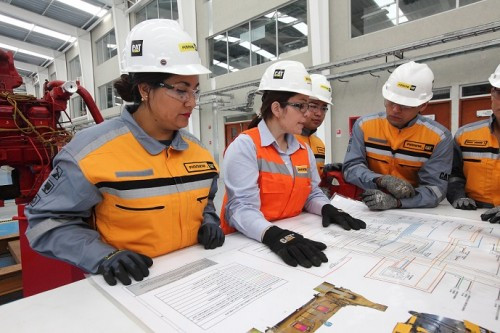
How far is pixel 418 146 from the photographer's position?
80.7 inches

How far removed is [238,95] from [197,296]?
8527 millimetres

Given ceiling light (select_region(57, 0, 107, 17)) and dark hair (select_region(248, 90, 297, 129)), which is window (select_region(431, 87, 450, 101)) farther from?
ceiling light (select_region(57, 0, 107, 17))

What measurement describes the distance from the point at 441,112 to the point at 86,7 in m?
13.3

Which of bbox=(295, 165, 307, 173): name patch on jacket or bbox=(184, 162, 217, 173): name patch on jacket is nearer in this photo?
bbox=(184, 162, 217, 173): name patch on jacket

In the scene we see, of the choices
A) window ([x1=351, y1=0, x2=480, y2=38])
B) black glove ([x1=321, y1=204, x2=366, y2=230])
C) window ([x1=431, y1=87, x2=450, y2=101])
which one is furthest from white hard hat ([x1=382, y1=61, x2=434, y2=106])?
window ([x1=351, y1=0, x2=480, y2=38])

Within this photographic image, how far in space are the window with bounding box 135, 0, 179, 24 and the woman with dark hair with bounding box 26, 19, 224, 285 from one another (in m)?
10.5

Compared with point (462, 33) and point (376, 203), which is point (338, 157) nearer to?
point (462, 33)

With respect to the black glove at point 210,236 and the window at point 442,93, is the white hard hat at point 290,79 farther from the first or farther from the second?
the window at point 442,93

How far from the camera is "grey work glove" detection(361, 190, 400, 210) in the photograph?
1.73m

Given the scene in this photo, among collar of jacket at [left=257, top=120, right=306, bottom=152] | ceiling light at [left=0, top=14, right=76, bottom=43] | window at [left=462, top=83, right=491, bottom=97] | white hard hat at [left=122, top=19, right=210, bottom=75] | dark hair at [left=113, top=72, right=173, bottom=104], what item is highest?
ceiling light at [left=0, top=14, right=76, bottom=43]

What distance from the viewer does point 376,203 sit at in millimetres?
1723

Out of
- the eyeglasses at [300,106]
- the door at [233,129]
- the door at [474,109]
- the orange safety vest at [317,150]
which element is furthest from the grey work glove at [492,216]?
the door at [233,129]

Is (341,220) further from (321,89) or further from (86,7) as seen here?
(86,7)

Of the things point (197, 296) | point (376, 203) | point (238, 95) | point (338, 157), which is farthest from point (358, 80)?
point (197, 296)
